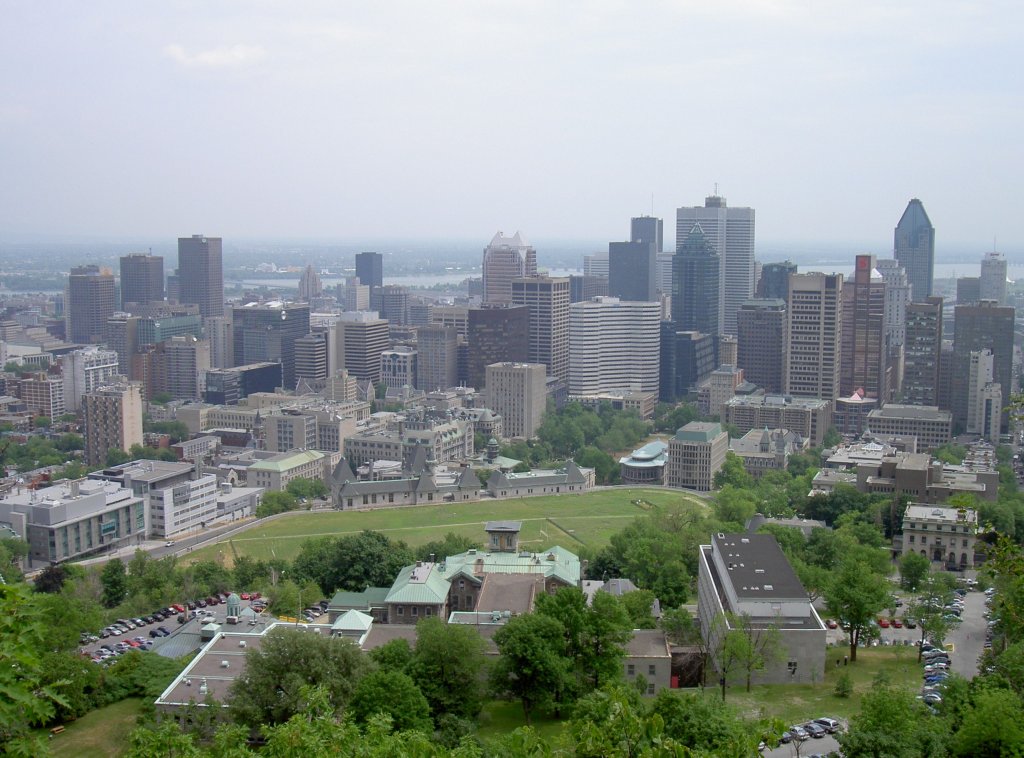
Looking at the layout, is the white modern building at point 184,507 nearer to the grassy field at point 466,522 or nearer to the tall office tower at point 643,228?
the grassy field at point 466,522

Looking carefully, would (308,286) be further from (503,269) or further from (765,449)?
(765,449)

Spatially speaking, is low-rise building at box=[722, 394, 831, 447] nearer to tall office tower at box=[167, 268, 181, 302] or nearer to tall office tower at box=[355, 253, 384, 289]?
tall office tower at box=[167, 268, 181, 302]

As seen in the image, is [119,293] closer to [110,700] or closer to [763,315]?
[763,315]

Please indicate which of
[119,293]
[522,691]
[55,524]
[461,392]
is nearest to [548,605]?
[522,691]

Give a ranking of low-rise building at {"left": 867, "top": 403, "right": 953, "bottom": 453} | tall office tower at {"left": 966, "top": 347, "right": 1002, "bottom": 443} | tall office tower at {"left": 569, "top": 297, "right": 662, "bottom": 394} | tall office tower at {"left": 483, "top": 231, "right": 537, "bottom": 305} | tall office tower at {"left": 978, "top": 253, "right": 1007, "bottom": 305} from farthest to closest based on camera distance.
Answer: tall office tower at {"left": 483, "top": 231, "right": 537, "bottom": 305} < tall office tower at {"left": 978, "top": 253, "right": 1007, "bottom": 305} < tall office tower at {"left": 569, "top": 297, "right": 662, "bottom": 394} < tall office tower at {"left": 966, "top": 347, "right": 1002, "bottom": 443} < low-rise building at {"left": 867, "top": 403, "right": 953, "bottom": 453}

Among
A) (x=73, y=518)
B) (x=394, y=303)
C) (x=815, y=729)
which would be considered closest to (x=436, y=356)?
(x=394, y=303)

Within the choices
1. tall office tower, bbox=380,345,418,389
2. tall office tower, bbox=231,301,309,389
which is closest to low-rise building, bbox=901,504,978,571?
tall office tower, bbox=380,345,418,389
